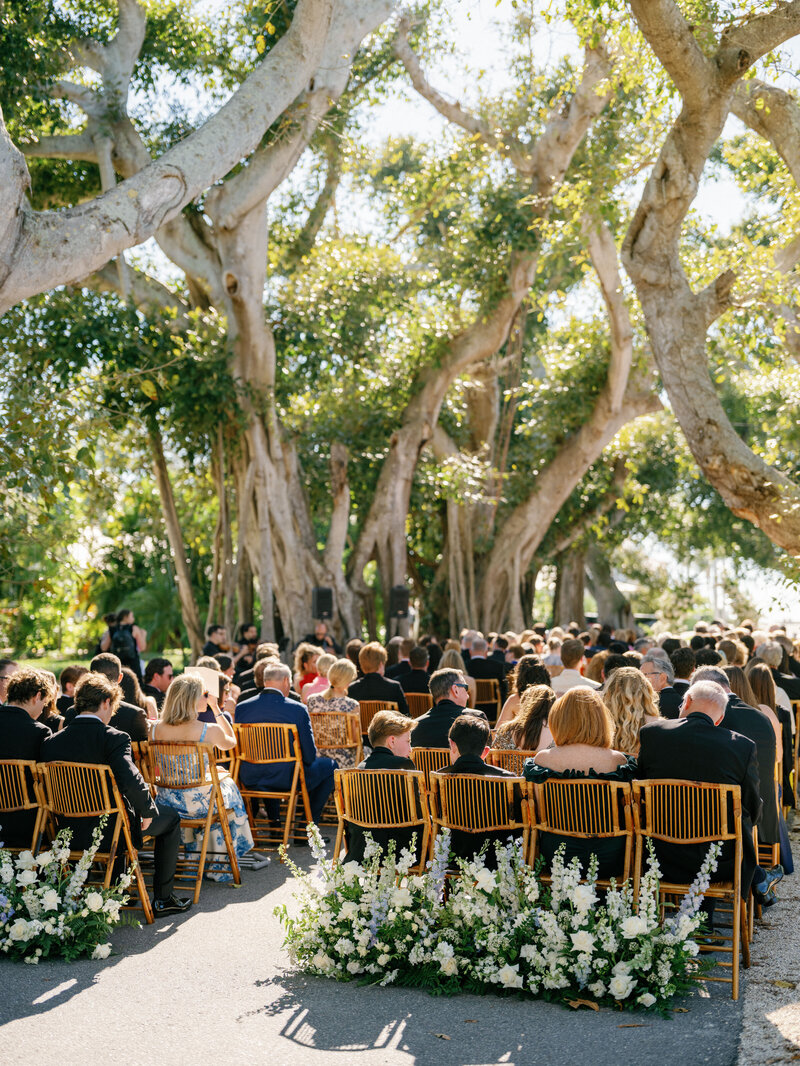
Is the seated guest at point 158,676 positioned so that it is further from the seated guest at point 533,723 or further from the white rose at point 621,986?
the white rose at point 621,986

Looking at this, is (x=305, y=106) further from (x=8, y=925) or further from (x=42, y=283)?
(x=8, y=925)

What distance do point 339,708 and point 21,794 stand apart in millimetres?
3014

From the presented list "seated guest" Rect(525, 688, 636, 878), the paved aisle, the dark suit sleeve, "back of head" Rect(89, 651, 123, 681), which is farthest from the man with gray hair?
"back of head" Rect(89, 651, 123, 681)

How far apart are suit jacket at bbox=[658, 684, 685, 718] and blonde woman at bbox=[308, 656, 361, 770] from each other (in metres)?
2.44

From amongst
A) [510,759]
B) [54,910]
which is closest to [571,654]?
[510,759]

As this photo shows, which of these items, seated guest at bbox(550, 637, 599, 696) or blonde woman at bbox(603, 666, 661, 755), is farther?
seated guest at bbox(550, 637, 599, 696)

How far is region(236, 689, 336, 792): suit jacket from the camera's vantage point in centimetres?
775

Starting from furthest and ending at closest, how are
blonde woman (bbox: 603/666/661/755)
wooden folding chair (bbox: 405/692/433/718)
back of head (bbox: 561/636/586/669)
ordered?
wooden folding chair (bbox: 405/692/433/718) < back of head (bbox: 561/636/586/669) < blonde woman (bbox: 603/666/661/755)

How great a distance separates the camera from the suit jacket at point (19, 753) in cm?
615

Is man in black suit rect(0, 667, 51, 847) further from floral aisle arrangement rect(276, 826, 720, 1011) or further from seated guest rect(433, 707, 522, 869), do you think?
seated guest rect(433, 707, 522, 869)

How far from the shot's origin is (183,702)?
6.75 metres

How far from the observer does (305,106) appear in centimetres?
1400

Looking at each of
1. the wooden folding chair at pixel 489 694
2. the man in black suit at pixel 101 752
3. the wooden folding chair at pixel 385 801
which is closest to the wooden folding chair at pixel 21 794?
the man in black suit at pixel 101 752

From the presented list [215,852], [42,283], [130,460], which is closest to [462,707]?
[215,852]
